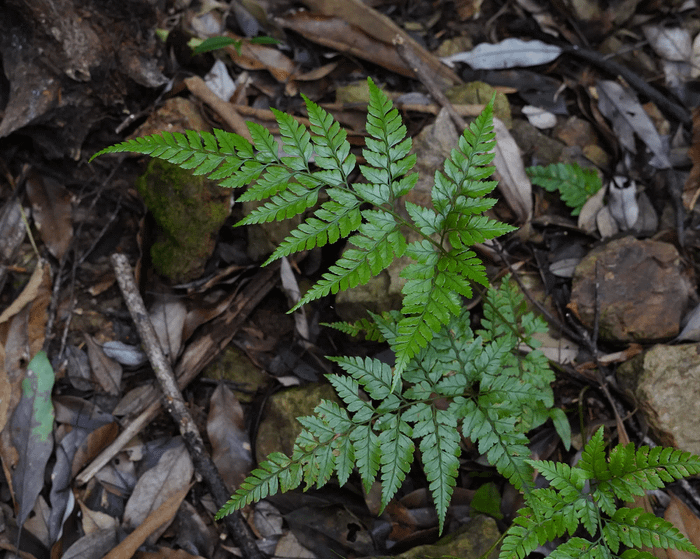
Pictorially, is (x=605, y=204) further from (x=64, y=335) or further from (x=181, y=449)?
(x=64, y=335)

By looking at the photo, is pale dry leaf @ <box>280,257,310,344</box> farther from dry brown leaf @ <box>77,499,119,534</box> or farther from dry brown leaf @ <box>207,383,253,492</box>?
dry brown leaf @ <box>77,499,119,534</box>

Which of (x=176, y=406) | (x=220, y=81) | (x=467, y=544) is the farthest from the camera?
(x=220, y=81)

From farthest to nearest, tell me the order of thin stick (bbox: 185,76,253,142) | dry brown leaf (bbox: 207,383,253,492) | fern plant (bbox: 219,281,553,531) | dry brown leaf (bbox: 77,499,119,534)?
thin stick (bbox: 185,76,253,142) → dry brown leaf (bbox: 207,383,253,492) → dry brown leaf (bbox: 77,499,119,534) → fern plant (bbox: 219,281,553,531)

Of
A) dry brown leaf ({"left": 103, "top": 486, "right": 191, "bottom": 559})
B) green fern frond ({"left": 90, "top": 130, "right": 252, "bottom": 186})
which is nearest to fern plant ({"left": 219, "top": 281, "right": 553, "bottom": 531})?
dry brown leaf ({"left": 103, "top": 486, "right": 191, "bottom": 559})

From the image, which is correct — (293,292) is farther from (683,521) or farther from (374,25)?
(683,521)

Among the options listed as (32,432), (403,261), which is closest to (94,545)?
(32,432)

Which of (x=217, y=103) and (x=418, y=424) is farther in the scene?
(x=217, y=103)

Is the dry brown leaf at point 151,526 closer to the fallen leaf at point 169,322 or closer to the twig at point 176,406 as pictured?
the twig at point 176,406
